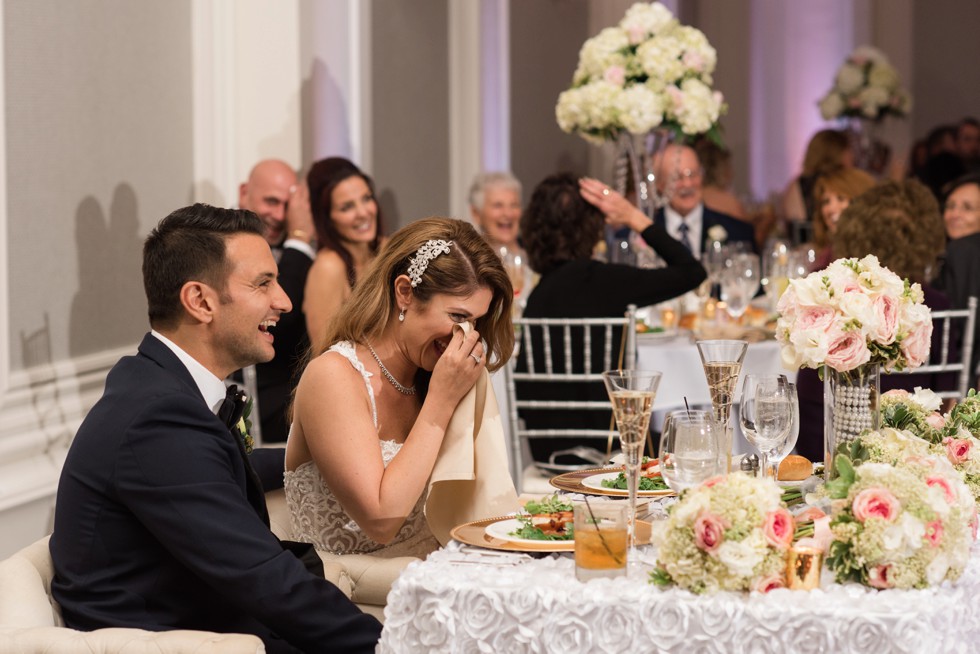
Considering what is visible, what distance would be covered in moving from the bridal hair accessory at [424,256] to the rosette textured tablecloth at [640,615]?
33.7 inches

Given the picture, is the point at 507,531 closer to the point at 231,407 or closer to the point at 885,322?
the point at 231,407

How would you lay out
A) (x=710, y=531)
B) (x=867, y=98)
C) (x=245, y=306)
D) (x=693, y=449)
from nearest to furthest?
(x=710, y=531) < (x=693, y=449) < (x=245, y=306) < (x=867, y=98)

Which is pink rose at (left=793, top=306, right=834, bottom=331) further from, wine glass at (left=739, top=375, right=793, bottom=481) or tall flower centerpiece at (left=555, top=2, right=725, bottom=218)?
tall flower centerpiece at (left=555, top=2, right=725, bottom=218)

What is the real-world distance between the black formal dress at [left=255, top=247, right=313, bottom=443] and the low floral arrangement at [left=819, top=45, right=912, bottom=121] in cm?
563

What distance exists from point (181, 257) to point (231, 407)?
0.89ft

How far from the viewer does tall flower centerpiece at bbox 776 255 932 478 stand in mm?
2092

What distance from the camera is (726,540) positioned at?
1.61 meters

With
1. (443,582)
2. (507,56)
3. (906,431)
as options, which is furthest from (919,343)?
(507,56)

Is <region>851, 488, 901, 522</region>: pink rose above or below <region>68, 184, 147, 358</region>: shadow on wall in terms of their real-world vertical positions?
below

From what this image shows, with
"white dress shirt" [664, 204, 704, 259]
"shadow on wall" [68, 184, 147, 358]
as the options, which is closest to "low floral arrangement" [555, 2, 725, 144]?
"white dress shirt" [664, 204, 704, 259]

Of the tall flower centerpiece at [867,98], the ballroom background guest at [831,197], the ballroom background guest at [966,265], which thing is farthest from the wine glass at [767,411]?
the tall flower centerpiece at [867,98]

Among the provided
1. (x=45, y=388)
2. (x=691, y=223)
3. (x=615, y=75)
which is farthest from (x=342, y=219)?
(x=691, y=223)

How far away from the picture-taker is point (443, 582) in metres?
1.73

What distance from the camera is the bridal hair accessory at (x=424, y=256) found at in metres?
2.54
